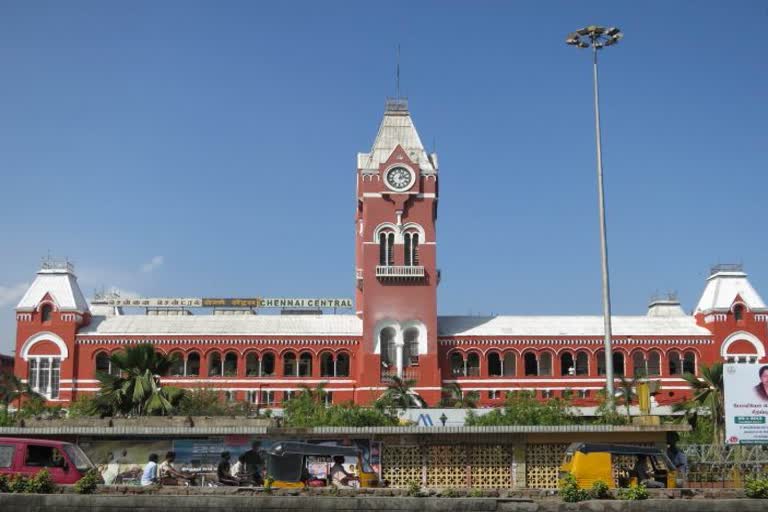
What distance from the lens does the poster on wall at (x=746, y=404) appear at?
37125 millimetres

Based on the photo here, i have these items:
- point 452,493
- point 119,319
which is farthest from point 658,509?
point 119,319

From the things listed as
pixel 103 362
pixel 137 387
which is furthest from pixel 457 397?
pixel 137 387

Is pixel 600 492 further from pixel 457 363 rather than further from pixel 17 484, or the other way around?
pixel 457 363

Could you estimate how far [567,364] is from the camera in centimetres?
7431

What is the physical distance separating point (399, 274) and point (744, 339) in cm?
2691

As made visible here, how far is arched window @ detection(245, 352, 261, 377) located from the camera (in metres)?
72.7

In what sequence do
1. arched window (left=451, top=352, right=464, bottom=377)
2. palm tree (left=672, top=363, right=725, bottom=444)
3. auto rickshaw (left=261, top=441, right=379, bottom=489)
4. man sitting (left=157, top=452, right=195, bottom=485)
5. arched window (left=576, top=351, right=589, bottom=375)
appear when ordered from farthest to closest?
arched window (left=576, top=351, right=589, bottom=375)
arched window (left=451, top=352, right=464, bottom=377)
palm tree (left=672, top=363, right=725, bottom=444)
man sitting (left=157, top=452, right=195, bottom=485)
auto rickshaw (left=261, top=441, right=379, bottom=489)

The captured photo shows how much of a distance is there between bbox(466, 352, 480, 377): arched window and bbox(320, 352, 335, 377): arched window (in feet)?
33.3

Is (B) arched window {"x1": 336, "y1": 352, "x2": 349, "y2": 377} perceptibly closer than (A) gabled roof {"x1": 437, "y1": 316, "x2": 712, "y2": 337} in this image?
Yes

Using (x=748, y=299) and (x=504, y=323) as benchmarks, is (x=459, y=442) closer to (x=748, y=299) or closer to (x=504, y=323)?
(x=504, y=323)

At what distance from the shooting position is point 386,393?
6400 cm

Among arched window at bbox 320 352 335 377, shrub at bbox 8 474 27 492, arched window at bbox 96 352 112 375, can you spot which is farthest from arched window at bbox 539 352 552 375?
shrub at bbox 8 474 27 492

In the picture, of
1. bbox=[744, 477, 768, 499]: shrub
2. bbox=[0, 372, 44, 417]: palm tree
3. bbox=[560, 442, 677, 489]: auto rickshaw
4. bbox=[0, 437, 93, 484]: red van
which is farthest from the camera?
bbox=[0, 372, 44, 417]: palm tree

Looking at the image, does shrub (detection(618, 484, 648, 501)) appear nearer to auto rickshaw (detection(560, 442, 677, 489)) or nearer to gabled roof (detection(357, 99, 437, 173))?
auto rickshaw (detection(560, 442, 677, 489))
